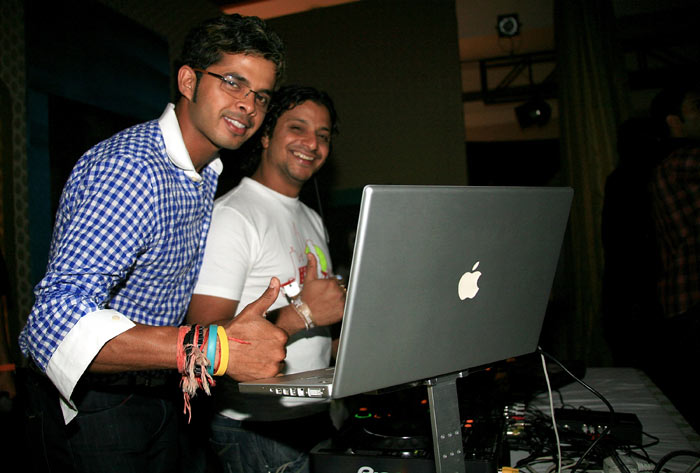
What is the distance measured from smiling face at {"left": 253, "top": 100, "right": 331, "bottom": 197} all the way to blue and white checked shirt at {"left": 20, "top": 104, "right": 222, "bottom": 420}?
0.45 meters

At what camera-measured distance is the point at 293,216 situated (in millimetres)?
1710

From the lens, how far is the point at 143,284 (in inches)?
43.9

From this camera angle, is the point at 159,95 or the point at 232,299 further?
the point at 159,95

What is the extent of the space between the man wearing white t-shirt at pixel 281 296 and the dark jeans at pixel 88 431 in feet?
0.82

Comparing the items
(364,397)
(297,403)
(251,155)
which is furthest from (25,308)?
(364,397)

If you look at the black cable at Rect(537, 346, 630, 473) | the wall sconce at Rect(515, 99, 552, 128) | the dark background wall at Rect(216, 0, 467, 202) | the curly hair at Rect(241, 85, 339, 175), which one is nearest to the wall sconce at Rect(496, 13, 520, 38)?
the wall sconce at Rect(515, 99, 552, 128)

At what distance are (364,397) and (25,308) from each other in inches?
62.1

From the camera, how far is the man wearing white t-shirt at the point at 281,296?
1.26 metres

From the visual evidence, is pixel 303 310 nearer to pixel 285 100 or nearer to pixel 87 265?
pixel 87 265

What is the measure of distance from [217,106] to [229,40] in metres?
0.18

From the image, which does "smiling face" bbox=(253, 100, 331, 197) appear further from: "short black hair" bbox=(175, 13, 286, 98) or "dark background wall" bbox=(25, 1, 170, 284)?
"dark background wall" bbox=(25, 1, 170, 284)

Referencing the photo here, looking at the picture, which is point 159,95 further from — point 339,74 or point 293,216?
point 293,216

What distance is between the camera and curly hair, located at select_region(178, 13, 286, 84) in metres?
1.25

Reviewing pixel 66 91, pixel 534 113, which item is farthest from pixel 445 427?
pixel 534 113
